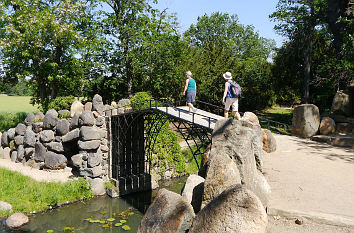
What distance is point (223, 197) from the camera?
4.72 m

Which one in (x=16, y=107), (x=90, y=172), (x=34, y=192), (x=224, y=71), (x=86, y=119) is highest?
(x=224, y=71)

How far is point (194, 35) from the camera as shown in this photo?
4512 cm

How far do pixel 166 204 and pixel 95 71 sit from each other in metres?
21.2

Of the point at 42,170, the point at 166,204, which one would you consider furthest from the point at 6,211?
the point at 166,204

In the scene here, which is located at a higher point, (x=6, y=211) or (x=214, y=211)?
(x=214, y=211)

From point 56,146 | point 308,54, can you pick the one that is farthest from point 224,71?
point 56,146

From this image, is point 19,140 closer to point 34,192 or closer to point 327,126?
point 34,192

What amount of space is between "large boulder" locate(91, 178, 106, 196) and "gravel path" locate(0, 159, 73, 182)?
146cm

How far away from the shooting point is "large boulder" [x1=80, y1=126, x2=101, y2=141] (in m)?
16.9

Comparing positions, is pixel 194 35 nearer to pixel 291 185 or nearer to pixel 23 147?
pixel 23 147

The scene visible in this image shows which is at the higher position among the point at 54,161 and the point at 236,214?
the point at 236,214

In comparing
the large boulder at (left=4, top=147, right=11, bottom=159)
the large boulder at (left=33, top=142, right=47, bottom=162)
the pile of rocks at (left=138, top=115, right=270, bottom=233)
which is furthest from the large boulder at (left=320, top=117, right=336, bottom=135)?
the large boulder at (left=4, top=147, right=11, bottom=159)

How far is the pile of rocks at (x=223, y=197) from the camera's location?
4.48m

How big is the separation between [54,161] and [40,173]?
99 centimetres
